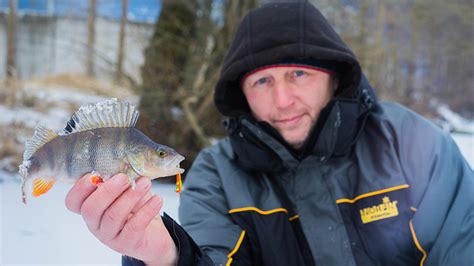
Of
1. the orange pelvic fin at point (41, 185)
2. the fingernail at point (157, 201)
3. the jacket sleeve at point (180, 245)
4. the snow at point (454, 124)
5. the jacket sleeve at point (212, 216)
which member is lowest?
the snow at point (454, 124)

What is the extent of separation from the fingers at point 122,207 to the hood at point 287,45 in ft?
3.95

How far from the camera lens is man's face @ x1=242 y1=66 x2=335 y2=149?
2393 mm

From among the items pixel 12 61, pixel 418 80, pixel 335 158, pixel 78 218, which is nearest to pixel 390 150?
pixel 335 158

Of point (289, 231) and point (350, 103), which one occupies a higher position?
point (350, 103)

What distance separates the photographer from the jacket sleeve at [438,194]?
208 cm

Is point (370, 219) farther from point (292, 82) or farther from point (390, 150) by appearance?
point (292, 82)

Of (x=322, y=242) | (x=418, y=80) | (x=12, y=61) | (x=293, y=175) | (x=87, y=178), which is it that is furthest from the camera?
(x=418, y=80)

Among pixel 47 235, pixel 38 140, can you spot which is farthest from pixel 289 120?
pixel 47 235

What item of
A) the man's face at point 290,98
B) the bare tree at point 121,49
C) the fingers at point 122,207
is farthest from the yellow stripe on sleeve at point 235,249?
the bare tree at point 121,49

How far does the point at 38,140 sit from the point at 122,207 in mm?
320

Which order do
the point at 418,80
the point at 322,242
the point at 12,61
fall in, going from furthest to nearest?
1. the point at 418,80
2. the point at 12,61
3. the point at 322,242

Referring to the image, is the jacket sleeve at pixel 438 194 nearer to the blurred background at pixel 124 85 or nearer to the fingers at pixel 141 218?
the fingers at pixel 141 218

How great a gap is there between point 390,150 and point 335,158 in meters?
0.28

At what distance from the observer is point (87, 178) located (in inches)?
53.7
